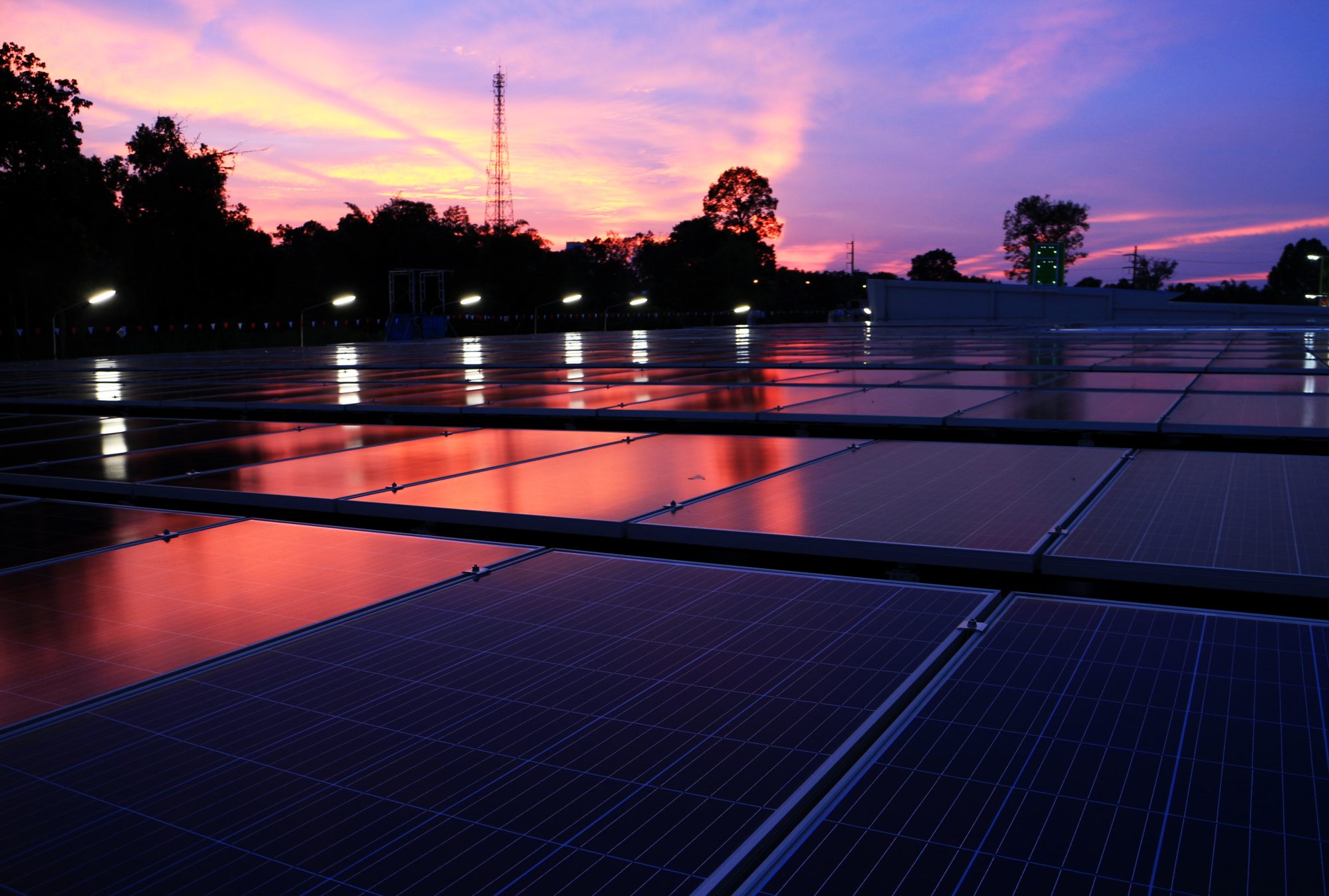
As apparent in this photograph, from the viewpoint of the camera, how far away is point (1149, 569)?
14.3 ft

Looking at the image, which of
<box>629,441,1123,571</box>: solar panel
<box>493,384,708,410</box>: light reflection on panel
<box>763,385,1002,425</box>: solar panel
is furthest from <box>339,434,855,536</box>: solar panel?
<box>493,384,708,410</box>: light reflection on panel

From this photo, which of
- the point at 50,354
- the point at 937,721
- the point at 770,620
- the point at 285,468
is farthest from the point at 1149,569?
the point at 50,354

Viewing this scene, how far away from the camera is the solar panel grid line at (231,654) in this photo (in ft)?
9.67

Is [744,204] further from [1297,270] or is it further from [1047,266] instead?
[1297,270]

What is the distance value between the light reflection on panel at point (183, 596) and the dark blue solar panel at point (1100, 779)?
2.43 meters

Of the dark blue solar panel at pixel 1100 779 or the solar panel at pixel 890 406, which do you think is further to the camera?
the solar panel at pixel 890 406

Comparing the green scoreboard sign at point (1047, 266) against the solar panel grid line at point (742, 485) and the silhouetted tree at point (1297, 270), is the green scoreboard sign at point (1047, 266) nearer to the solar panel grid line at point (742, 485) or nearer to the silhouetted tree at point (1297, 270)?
the solar panel grid line at point (742, 485)

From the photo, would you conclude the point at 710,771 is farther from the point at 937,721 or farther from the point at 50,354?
the point at 50,354

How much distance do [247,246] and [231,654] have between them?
7714 cm

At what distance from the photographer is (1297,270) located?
175375 mm

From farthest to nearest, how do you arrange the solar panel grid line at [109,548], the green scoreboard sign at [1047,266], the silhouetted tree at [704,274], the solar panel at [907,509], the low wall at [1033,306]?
the silhouetted tree at [704,274] → the green scoreboard sign at [1047,266] → the low wall at [1033,306] → the solar panel grid line at [109,548] → the solar panel at [907,509]

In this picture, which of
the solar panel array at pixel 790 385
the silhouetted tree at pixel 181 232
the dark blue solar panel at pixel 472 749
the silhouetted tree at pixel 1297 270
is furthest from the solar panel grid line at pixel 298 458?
the silhouetted tree at pixel 1297 270

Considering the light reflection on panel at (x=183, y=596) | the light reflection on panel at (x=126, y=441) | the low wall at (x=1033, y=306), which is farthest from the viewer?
the low wall at (x=1033, y=306)

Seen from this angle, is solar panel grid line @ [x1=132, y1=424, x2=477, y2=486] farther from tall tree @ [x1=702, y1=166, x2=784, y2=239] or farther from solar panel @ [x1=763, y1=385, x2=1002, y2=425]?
tall tree @ [x1=702, y1=166, x2=784, y2=239]
